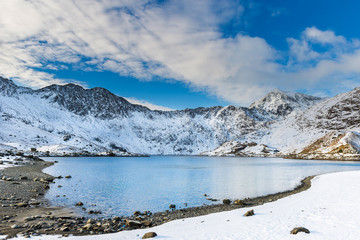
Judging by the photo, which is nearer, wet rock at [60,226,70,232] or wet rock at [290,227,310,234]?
wet rock at [290,227,310,234]

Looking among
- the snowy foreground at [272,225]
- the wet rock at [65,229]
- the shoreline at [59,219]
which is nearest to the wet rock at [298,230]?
the snowy foreground at [272,225]

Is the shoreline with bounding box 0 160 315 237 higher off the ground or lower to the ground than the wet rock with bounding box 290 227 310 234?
lower

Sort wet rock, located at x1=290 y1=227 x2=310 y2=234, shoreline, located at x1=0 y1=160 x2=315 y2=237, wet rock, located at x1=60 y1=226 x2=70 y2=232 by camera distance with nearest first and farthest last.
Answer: wet rock, located at x1=290 y1=227 x2=310 y2=234 → shoreline, located at x1=0 y1=160 x2=315 y2=237 → wet rock, located at x1=60 y1=226 x2=70 y2=232

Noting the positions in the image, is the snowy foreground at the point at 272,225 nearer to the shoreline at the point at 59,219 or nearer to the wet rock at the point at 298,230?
the wet rock at the point at 298,230

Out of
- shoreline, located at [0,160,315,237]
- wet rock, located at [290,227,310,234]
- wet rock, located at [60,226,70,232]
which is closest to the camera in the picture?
wet rock, located at [290,227,310,234]

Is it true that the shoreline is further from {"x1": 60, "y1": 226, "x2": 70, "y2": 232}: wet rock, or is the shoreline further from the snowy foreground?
the snowy foreground

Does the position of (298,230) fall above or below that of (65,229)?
above

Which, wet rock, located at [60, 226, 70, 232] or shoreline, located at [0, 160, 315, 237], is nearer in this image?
shoreline, located at [0, 160, 315, 237]

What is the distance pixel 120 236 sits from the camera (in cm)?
1579

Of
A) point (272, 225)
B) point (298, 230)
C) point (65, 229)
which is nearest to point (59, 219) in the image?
point (65, 229)

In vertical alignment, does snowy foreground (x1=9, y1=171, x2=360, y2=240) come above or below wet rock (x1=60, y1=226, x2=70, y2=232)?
above

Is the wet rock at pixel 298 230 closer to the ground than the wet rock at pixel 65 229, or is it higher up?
higher up

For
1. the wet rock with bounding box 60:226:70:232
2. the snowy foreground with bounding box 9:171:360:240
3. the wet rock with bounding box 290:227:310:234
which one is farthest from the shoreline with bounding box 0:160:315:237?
the wet rock with bounding box 290:227:310:234

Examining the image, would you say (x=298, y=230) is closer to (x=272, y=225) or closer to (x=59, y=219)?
(x=272, y=225)
